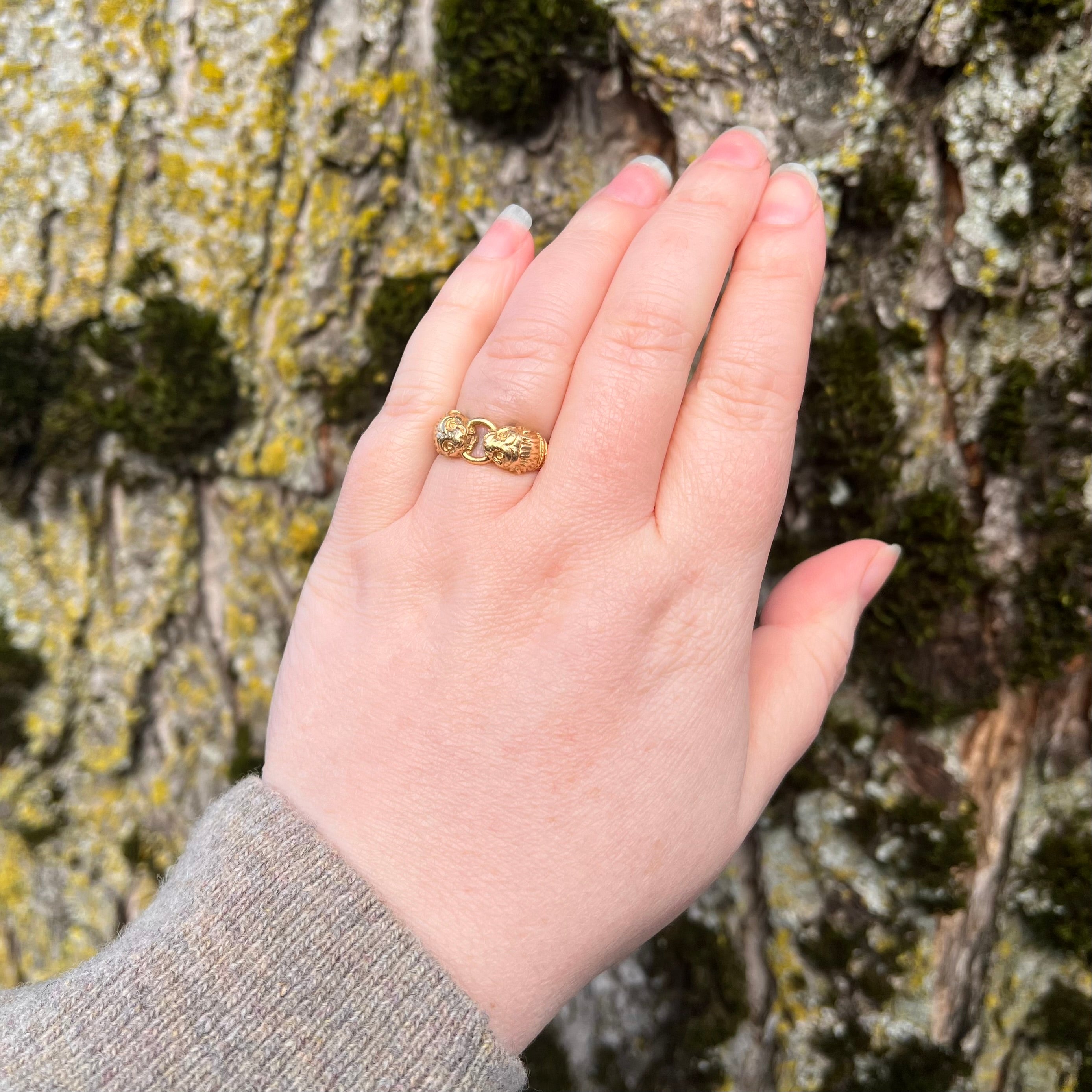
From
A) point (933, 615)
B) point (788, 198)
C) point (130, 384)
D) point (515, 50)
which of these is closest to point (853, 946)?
point (933, 615)

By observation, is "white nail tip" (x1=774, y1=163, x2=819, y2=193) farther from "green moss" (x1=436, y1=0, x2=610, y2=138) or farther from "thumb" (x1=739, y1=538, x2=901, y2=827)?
"thumb" (x1=739, y1=538, x2=901, y2=827)

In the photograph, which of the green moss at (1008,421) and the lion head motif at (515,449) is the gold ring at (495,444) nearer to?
the lion head motif at (515,449)

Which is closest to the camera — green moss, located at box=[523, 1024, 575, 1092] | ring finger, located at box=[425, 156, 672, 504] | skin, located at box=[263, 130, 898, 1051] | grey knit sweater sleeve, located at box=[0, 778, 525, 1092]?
grey knit sweater sleeve, located at box=[0, 778, 525, 1092]

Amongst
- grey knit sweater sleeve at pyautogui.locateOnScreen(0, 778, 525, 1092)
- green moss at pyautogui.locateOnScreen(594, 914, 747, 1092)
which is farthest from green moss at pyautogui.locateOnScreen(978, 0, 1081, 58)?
green moss at pyautogui.locateOnScreen(594, 914, 747, 1092)

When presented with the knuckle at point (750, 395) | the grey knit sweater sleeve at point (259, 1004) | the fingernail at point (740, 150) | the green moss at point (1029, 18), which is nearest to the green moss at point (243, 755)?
the grey knit sweater sleeve at point (259, 1004)

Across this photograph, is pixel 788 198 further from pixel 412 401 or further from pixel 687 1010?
pixel 687 1010

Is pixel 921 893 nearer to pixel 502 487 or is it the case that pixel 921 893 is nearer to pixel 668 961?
pixel 668 961
